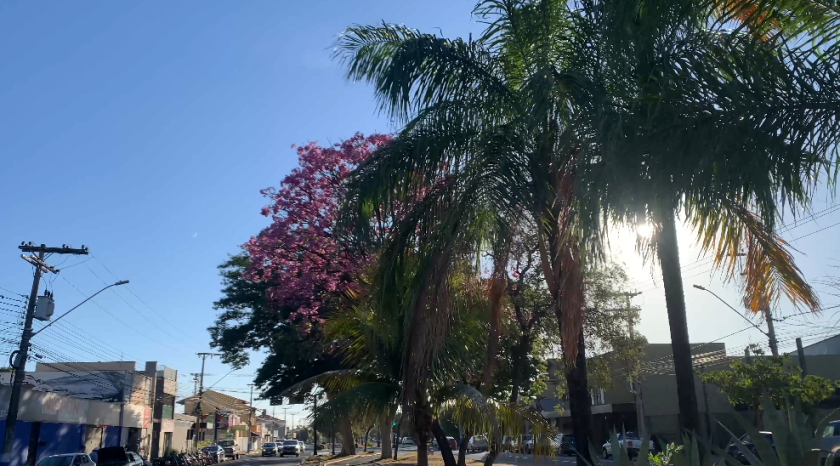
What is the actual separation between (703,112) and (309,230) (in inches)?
553

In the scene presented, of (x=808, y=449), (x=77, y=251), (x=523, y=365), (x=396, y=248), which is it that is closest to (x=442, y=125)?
(x=396, y=248)

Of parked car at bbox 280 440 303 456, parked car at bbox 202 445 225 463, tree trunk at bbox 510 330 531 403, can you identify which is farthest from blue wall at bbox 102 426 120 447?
tree trunk at bbox 510 330 531 403

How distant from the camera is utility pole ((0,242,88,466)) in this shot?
26.2 meters

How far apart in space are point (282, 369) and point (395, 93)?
2171 cm

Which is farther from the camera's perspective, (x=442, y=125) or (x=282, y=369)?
(x=282, y=369)

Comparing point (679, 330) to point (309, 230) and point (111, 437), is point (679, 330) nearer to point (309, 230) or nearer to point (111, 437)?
point (309, 230)

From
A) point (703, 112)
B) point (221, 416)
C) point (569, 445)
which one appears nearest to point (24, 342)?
point (569, 445)

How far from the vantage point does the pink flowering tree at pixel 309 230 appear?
18203 millimetres

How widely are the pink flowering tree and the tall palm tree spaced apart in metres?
12.5

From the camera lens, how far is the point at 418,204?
8.07 metres

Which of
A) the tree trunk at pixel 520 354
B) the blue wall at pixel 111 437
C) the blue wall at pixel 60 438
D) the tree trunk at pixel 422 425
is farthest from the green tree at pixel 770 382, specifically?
the blue wall at pixel 111 437

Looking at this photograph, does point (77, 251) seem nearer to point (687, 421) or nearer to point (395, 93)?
point (395, 93)

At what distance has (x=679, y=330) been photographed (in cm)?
753

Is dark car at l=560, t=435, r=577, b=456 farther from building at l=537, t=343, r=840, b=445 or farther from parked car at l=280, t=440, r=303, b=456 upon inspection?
parked car at l=280, t=440, r=303, b=456
